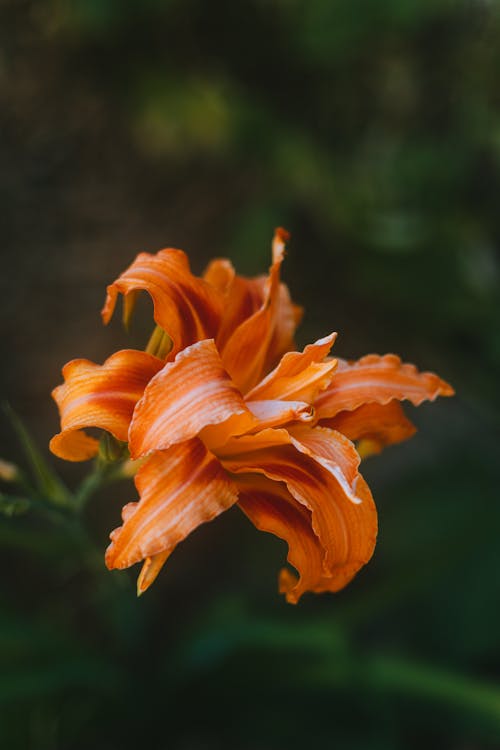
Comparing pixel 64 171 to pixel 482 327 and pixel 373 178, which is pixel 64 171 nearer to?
pixel 373 178

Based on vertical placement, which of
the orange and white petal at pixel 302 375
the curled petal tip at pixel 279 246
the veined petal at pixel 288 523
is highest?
the curled petal tip at pixel 279 246

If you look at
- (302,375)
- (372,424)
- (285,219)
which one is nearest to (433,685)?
(372,424)

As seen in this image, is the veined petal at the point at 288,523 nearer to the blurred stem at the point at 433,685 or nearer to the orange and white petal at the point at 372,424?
the orange and white petal at the point at 372,424

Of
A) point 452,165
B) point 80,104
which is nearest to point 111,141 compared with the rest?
point 80,104

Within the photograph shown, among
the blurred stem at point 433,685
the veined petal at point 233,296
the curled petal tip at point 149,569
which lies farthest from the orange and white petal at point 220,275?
the blurred stem at point 433,685

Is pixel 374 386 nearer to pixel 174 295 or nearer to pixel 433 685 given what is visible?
pixel 174 295

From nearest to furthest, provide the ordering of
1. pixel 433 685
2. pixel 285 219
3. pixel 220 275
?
pixel 220 275 < pixel 433 685 < pixel 285 219

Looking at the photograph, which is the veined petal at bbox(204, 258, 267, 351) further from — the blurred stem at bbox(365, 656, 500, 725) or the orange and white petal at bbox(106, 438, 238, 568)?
the blurred stem at bbox(365, 656, 500, 725)
